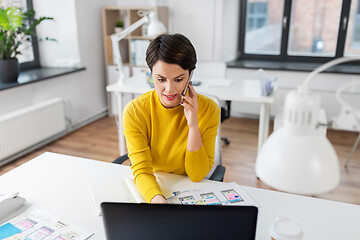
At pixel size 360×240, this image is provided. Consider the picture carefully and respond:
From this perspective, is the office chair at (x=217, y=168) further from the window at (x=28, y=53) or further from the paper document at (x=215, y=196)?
the window at (x=28, y=53)

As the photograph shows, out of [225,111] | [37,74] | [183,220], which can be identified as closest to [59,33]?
[37,74]

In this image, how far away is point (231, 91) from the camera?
290 centimetres

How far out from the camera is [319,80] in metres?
3.83

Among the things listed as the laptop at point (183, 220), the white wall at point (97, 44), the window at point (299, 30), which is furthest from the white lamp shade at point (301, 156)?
the window at point (299, 30)

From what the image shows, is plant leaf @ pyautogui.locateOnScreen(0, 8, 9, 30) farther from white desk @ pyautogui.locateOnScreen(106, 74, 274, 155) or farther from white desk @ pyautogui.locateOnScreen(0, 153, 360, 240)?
white desk @ pyautogui.locateOnScreen(0, 153, 360, 240)

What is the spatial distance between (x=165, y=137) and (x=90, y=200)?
41cm

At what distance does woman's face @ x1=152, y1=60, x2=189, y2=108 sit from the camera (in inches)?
53.3

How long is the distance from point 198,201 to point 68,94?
3.05m

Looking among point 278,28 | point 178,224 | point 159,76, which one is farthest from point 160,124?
point 278,28

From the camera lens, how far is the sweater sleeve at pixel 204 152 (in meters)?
1.45

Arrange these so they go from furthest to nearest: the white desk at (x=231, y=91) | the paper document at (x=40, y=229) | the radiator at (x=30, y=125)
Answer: the radiator at (x=30, y=125) → the white desk at (x=231, y=91) → the paper document at (x=40, y=229)

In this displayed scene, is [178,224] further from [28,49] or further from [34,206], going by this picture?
[28,49]

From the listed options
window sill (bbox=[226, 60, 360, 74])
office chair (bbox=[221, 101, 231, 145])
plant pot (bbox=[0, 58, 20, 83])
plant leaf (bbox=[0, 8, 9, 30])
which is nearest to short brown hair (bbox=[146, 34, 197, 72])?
office chair (bbox=[221, 101, 231, 145])

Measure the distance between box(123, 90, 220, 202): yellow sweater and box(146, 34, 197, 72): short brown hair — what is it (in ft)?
0.70
